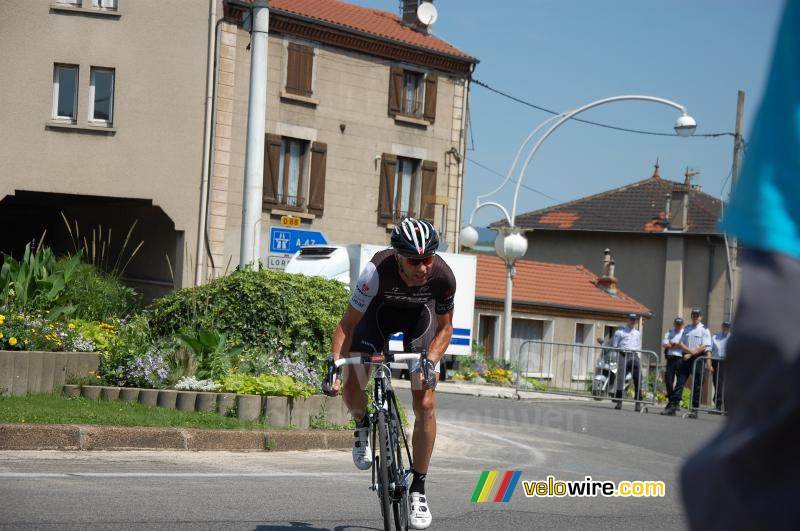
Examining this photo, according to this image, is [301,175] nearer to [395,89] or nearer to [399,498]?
[395,89]

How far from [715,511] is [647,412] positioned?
65.0ft

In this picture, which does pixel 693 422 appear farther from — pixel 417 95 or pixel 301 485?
pixel 417 95

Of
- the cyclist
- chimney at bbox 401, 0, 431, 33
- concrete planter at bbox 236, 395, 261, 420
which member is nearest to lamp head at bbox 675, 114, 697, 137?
chimney at bbox 401, 0, 431, 33

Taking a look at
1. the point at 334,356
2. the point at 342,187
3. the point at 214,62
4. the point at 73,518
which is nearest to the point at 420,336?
the point at 334,356

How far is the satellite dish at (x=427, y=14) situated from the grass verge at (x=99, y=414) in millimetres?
25738

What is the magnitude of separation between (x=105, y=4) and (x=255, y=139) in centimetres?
1474

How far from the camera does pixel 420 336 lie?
22.6 feet

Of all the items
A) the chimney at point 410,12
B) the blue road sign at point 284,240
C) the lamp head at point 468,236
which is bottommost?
the blue road sign at point 284,240

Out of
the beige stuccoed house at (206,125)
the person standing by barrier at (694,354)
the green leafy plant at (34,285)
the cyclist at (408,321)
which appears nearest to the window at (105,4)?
the beige stuccoed house at (206,125)

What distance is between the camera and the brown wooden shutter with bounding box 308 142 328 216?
31250 millimetres

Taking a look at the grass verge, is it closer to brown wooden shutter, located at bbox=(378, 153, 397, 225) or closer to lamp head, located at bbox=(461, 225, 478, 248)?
brown wooden shutter, located at bbox=(378, 153, 397, 225)

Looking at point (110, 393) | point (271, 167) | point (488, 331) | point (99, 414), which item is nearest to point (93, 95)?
point (271, 167)

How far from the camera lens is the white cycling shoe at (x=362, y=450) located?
6656 millimetres

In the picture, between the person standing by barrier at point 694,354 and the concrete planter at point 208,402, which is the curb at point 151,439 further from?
the person standing by barrier at point 694,354
